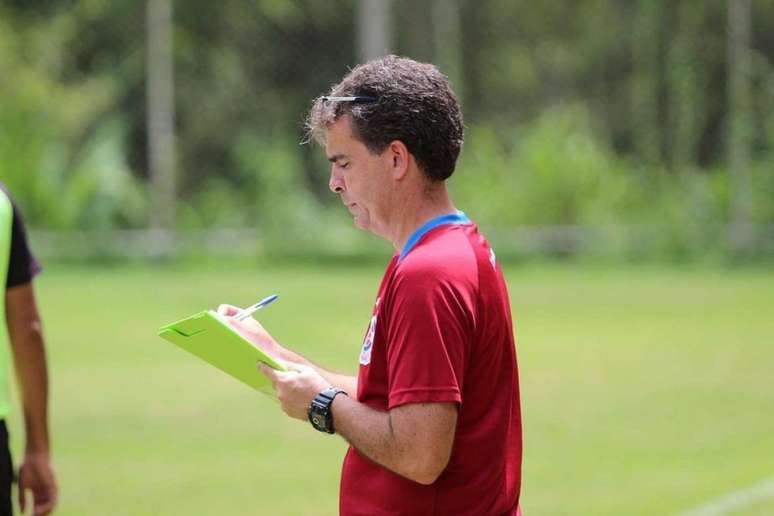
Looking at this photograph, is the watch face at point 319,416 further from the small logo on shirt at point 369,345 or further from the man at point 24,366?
the man at point 24,366

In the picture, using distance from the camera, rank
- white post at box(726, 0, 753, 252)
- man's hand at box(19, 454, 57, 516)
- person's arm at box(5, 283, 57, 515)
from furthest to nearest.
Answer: white post at box(726, 0, 753, 252) < man's hand at box(19, 454, 57, 516) < person's arm at box(5, 283, 57, 515)

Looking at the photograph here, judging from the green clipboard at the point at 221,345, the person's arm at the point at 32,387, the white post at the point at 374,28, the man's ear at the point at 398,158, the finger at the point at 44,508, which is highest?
the white post at the point at 374,28

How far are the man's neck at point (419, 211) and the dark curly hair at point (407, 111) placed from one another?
0.04 m

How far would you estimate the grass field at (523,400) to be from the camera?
9.07 m

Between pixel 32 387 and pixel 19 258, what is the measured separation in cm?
44

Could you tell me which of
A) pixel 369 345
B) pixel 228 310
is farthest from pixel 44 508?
pixel 369 345

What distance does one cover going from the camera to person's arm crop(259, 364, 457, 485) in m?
3.34

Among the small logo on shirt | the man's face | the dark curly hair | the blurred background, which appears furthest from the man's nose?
the blurred background

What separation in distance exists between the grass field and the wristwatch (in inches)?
199

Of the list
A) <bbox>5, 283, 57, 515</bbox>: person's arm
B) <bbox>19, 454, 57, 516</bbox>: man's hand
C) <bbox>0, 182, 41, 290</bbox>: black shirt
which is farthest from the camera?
<bbox>19, 454, 57, 516</bbox>: man's hand

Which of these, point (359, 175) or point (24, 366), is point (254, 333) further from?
point (24, 366)

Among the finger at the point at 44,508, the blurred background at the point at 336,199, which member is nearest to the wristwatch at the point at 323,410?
the finger at the point at 44,508

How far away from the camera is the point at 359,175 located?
3592mm

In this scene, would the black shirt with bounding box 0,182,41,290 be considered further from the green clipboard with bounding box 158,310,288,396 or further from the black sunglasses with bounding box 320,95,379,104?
the black sunglasses with bounding box 320,95,379,104
